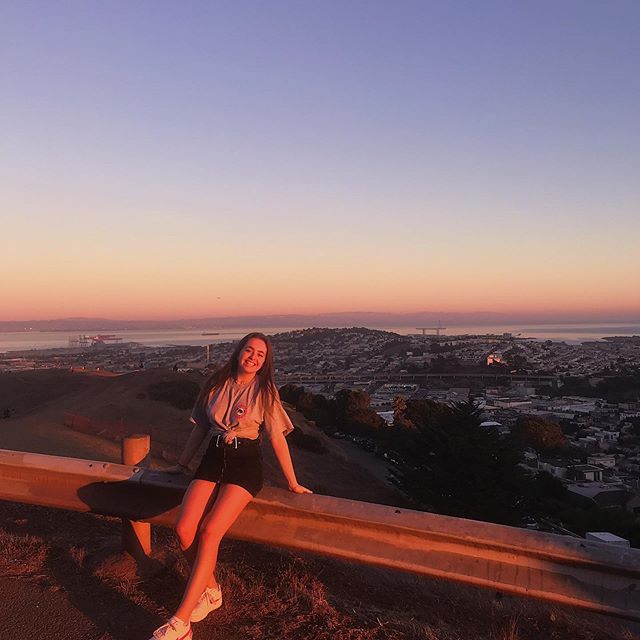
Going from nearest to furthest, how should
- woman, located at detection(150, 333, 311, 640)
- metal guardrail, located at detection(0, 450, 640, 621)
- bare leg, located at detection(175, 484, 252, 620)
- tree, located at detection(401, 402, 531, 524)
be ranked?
metal guardrail, located at detection(0, 450, 640, 621), bare leg, located at detection(175, 484, 252, 620), woman, located at detection(150, 333, 311, 640), tree, located at detection(401, 402, 531, 524)

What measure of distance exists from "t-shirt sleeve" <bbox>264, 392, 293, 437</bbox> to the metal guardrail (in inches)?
15.4

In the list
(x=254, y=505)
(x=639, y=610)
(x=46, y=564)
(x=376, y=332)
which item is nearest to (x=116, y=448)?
(x=46, y=564)

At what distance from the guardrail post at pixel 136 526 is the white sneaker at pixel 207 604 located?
2.93 ft

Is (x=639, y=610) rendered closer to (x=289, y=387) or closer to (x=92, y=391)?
(x=92, y=391)

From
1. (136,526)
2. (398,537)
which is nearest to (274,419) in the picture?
(398,537)

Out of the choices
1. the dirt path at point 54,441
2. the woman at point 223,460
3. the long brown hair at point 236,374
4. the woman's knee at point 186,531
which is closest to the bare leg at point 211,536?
the woman at point 223,460

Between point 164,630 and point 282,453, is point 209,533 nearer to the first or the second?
point 164,630

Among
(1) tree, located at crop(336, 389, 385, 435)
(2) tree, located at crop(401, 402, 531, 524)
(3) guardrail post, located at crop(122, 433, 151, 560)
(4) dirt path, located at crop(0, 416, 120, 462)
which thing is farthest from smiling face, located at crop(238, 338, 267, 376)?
(1) tree, located at crop(336, 389, 385, 435)

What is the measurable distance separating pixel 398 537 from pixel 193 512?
1171mm

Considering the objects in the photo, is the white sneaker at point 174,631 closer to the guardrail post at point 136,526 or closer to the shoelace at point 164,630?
the shoelace at point 164,630

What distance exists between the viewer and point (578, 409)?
50.6 metres

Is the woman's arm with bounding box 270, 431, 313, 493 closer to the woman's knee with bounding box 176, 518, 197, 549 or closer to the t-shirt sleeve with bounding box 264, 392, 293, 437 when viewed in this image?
the t-shirt sleeve with bounding box 264, 392, 293, 437

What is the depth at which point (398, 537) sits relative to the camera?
346 cm

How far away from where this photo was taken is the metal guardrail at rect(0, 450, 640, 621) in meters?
3.08
